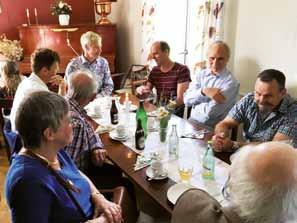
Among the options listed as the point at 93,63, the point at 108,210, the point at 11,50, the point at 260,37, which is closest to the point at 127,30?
the point at 93,63

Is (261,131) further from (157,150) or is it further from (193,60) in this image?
(193,60)

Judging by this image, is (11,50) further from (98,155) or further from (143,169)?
(143,169)

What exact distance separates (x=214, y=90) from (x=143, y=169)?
1190mm

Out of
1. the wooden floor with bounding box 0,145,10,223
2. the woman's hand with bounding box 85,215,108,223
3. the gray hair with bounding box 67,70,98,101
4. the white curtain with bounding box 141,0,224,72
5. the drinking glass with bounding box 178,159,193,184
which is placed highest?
the white curtain with bounding box 141,0,224,72

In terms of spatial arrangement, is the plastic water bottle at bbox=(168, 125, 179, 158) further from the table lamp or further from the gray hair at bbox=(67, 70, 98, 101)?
the table lamp

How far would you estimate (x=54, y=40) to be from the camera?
430 centimetres

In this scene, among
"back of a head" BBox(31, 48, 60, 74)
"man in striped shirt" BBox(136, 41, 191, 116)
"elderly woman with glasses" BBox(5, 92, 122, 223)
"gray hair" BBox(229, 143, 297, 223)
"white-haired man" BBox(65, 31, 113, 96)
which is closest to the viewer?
"gray hair" BBox(229, 143, 297, 223)

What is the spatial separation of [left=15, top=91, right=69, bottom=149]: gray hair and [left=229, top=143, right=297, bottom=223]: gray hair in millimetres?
776

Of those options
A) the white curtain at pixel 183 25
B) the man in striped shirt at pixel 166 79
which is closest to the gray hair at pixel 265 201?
the man in striped shirt at pixel 166 79

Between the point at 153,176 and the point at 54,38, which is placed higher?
the point at 54,38

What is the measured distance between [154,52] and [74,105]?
1394 mm

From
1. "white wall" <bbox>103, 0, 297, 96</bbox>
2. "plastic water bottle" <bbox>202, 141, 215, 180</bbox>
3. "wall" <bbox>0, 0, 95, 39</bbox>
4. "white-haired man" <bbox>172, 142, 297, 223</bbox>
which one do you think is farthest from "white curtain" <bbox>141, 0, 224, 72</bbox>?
"white-haired man" <bbox>172, 142, 297, 223</bbox>

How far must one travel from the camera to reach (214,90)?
101 inches

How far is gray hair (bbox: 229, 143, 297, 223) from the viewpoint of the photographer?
0.86 meters
